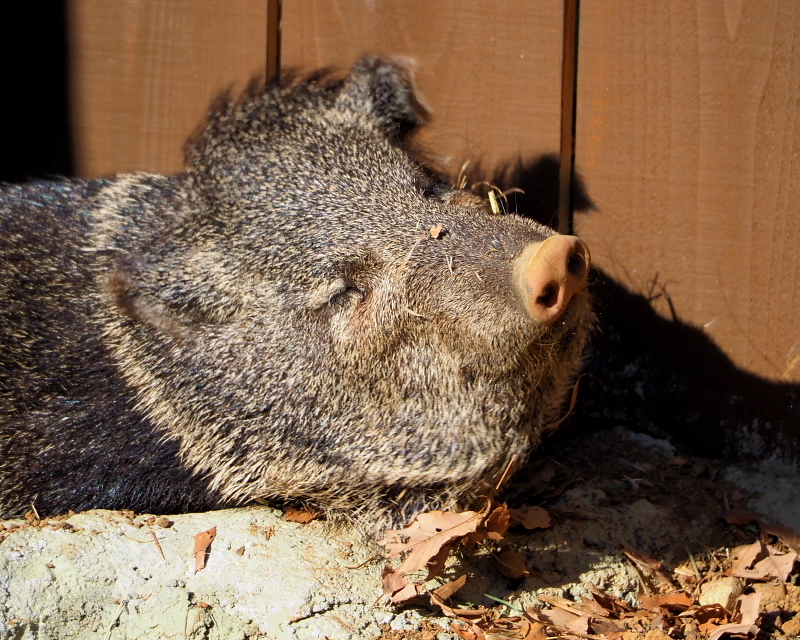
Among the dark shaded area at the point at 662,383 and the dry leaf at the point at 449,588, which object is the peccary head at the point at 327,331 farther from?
the dark shaded area at the point at 662,383

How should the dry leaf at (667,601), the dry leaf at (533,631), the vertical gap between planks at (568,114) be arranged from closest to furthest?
the dry leaf at (533,631)
the dry leaf at (667,601)
the vertical gap between planks at (568,114)

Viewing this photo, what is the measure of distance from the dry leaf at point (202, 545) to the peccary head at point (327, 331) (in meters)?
0.20

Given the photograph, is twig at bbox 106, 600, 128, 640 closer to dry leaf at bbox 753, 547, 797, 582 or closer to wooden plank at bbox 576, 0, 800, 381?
dry leaf at bbox 753, 547, 797, 582

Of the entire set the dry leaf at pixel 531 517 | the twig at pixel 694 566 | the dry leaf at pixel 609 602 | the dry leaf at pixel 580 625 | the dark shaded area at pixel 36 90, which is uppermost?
the dark shaded area at pixel 36 90

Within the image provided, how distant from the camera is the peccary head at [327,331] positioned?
7.47 ft

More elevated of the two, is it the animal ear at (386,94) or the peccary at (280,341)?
the animal ear at (386,94)

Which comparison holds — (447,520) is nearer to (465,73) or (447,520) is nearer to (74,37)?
(465,73)

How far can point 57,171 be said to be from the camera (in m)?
3.29

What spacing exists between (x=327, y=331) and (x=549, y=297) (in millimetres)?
679

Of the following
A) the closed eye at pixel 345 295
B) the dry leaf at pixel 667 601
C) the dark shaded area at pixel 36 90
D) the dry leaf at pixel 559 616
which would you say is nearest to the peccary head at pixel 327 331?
the closed eye at pixel 345 295

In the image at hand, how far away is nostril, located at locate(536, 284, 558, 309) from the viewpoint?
202 centimetres

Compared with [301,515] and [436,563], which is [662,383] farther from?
[301,515]

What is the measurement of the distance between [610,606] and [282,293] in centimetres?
125

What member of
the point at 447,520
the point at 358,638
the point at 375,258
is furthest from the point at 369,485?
the point at 375,258
